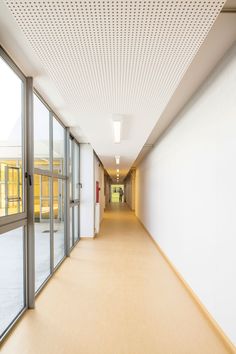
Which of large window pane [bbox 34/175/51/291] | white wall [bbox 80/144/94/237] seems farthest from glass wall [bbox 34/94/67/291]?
white wall [bbox 80/144/94/237]

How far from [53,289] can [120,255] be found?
2164 millimetres

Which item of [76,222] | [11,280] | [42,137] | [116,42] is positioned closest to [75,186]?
[76,222]

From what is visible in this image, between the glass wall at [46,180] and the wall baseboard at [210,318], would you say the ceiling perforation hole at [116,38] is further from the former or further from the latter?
the wall baseboard at [210,318]

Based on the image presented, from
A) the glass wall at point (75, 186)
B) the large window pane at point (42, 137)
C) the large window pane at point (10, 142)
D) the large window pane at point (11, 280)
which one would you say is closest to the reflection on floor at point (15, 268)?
the large window pane at point (11, 280)

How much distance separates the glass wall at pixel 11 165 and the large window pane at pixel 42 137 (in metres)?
0.74

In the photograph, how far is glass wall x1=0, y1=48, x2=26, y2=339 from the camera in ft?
8.29

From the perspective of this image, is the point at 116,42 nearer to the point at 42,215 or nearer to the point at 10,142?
the point at 10,142

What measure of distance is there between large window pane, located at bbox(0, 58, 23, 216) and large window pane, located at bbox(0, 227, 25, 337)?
1.43 feet

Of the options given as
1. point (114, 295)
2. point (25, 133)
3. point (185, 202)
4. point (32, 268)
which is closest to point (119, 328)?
point (114, 295)

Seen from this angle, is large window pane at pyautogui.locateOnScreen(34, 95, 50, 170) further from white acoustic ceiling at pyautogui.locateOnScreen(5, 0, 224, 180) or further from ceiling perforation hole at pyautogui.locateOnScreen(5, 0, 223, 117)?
ceiling perforation hole at pyautogui.locateOnScreen(5, 0, 223, 117)

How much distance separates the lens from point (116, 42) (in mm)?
1829

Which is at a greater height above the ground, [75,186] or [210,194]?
[75,186]

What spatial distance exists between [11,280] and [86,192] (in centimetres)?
368

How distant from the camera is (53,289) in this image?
357cm
